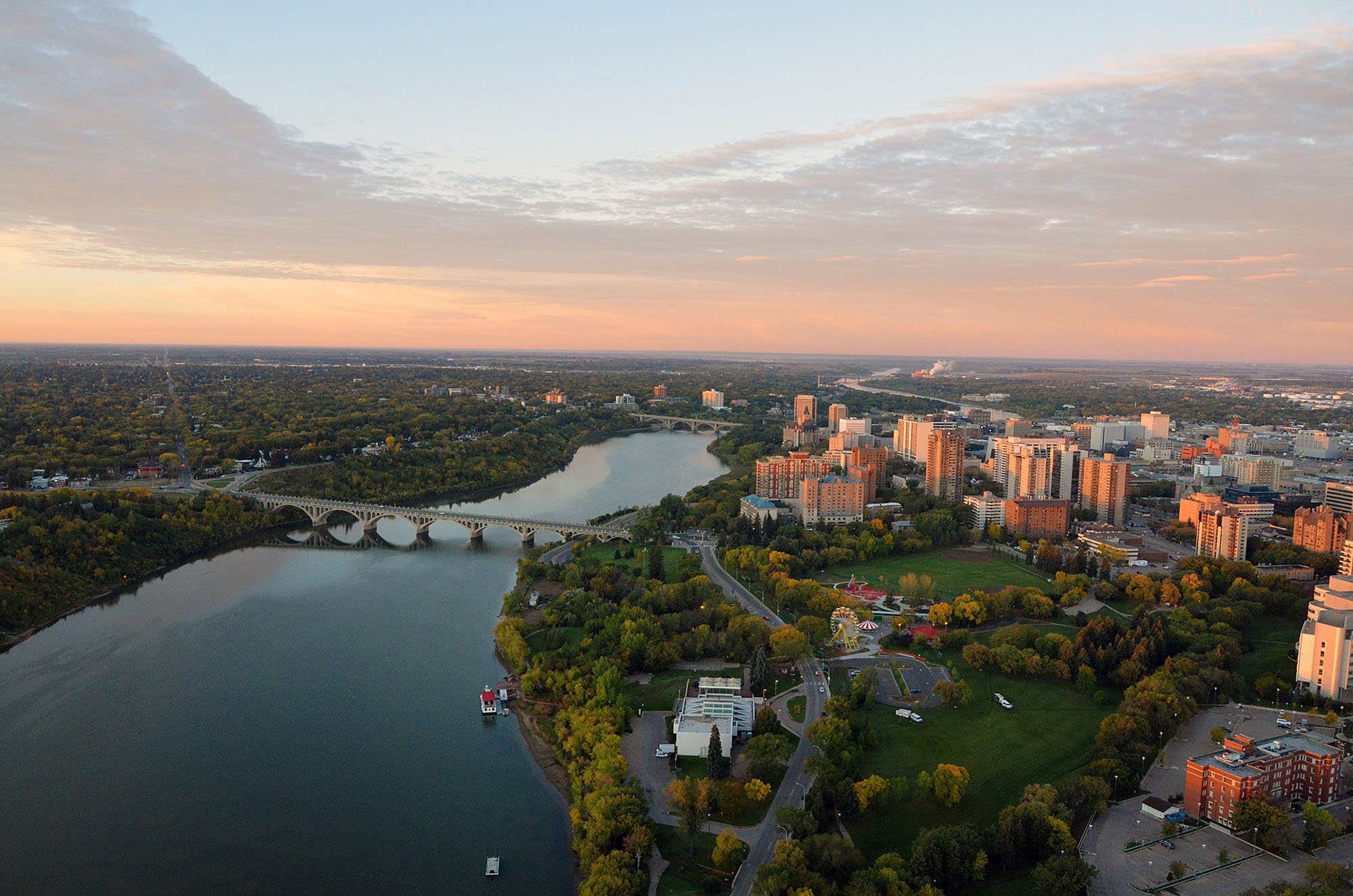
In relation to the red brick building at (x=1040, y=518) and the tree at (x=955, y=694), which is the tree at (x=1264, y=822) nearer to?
the tree at (x=955, y=694)

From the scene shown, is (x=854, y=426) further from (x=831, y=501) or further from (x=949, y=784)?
(x=949, y=784)

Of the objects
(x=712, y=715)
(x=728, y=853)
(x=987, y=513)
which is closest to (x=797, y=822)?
(x=728, y=853)

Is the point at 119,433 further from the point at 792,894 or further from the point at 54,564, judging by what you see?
the point at 792,894

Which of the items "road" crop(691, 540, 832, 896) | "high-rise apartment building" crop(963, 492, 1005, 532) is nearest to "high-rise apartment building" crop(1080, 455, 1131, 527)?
"high-rise apartment building" crop(963, 492, 1005, 532)

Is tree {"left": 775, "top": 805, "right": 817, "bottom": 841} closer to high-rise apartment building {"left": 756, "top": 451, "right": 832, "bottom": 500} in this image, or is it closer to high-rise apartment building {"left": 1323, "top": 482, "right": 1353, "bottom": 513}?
high-rise apartment building {"left": 756, "top": 451, "right": 832, "bottom": 500}

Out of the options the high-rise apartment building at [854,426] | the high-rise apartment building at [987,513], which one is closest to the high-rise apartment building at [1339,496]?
the high-rise apartment building at [987,513]

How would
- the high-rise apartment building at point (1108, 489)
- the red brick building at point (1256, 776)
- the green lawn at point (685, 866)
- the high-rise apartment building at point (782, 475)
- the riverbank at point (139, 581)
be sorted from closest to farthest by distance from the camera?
the green lawn at point (685, 866)
the red brick building at point (1256, 776)
the riverbank at point (139, 581)
the high-rise apartment building at point (1108, 489)
the high-rise apartment building at point (782, 475)
